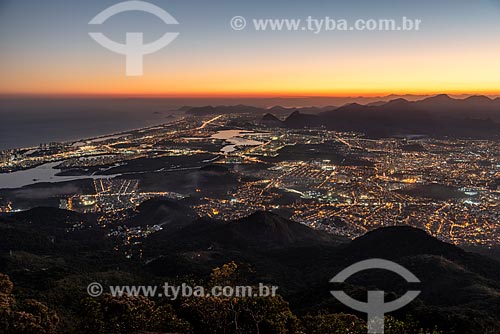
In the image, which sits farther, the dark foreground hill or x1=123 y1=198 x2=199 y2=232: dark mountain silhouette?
x1=123 y1=198 x2=199 y2=232: dark mountain silhouette

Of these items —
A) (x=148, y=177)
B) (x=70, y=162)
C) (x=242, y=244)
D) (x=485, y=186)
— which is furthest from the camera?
(x=70, y=162)

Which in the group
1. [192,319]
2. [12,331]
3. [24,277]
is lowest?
[24,277]

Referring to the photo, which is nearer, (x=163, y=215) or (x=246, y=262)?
(x=246, y=262)

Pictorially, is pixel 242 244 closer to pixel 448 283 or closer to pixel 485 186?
pixel 448 283

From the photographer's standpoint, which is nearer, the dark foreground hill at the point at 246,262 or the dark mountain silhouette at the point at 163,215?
the dark foreground hill at the point at 246,262

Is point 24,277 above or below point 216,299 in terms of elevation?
below

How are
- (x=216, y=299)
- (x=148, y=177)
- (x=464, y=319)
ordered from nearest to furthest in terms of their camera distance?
(x=216, y=299), (x=464, y=319), (x=148, y=177)

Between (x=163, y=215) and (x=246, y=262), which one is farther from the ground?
(x=246, y=262)

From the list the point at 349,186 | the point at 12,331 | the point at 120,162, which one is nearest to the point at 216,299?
the point at 12,331
